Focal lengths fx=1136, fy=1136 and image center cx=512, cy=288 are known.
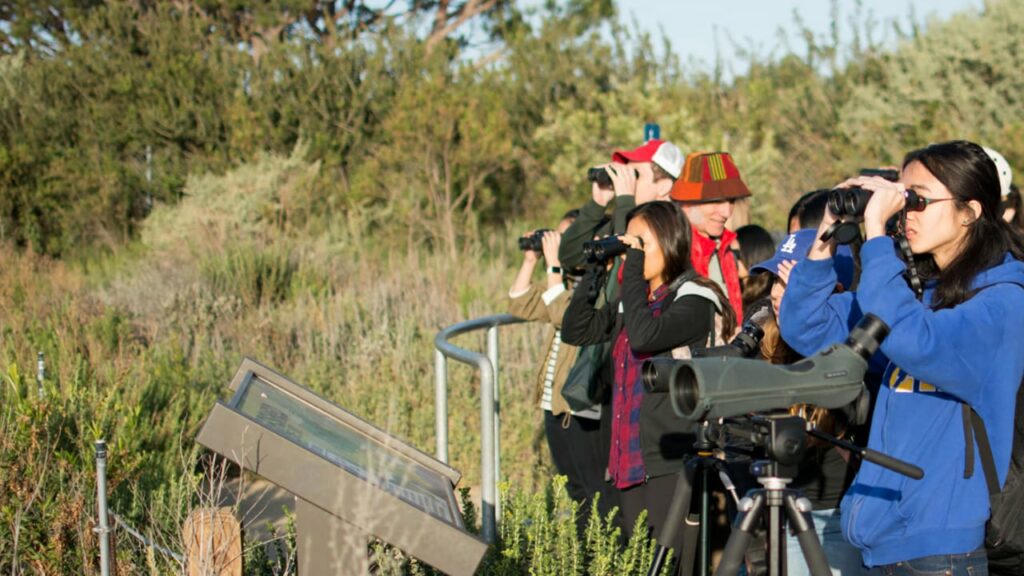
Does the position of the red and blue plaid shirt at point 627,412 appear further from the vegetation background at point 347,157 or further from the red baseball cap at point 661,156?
the vegetation background at point 347,157

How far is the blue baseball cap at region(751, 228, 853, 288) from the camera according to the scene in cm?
354

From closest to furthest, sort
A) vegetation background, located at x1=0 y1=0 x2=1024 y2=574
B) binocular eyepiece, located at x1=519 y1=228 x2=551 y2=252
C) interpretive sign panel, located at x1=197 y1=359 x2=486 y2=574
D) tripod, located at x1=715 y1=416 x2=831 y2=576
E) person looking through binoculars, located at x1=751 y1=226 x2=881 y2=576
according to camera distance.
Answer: interpretive sign panel, located at x1=197 y1=359 x2=486 y2=574
tripod, located at x1=715 y1=416 x2=831 y2=576
person looking through binoculars, located at x1=751 y1=226 x2=881 y2=576
binocular eyepiece, located at x1=519 y1=228 x2=551 y2=252
vegetation background, located at x1=0 y1=0 x2=1024 y2=574

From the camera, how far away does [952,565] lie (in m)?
2.67

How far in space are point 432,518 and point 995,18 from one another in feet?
58.8

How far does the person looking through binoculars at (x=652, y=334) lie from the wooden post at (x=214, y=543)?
1.48m

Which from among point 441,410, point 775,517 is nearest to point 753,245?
point 441,410

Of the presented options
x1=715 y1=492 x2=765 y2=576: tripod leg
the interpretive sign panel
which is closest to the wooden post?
the interpretive sign panel

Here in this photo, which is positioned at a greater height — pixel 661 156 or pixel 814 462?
pixel 661 156

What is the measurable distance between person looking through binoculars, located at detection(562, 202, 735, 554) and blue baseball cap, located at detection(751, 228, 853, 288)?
369mm

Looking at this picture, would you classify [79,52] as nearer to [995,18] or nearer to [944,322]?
[995,18]

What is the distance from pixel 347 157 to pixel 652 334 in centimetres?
1531

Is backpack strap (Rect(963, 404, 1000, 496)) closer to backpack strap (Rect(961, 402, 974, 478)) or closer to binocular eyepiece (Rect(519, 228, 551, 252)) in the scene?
backpack strap (Rect(961, 402, 974, 478))

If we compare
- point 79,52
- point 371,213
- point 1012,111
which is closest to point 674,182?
point 371,213

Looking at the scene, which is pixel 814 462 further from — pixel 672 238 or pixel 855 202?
pixel 855 202
